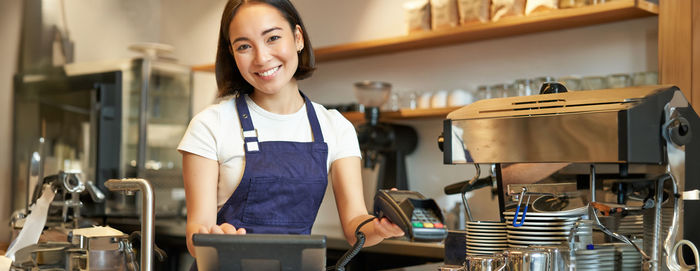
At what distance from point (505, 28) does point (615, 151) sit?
5.56ft

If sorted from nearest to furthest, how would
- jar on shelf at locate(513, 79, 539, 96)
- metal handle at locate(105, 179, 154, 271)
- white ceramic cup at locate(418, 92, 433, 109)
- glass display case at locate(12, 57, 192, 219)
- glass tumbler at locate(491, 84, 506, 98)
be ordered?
metal handle at locate(105, 179, 154, 271) < jar on shelf at locate(513, 79, 539, 96) < glass tumbler at locate(491, 84, 506, 98) < white ceramic cup at locate(418, 92, 433, 109) < glass display case at locate(12, 57, 192, 219)

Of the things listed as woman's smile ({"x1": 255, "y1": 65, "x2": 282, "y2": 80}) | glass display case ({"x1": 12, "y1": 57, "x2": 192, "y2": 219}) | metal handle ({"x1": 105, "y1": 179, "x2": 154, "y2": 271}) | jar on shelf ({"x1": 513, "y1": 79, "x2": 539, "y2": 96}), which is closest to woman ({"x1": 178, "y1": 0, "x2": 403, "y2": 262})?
woman's smile ({"x1": 255, "y1": 65, "x2": 282, "y2": 80})

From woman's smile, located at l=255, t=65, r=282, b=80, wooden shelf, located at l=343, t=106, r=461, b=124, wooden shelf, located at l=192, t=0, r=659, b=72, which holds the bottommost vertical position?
wooden shelf, located at l=343, t=106, r=461, b=124

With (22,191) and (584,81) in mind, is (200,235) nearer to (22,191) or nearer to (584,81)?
(584,81)

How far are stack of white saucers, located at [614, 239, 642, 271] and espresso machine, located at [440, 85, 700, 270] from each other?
0.09 ft

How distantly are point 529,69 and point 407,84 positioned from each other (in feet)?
2.23

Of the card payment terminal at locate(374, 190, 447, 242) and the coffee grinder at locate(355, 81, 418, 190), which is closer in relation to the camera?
the card payment terminal at locate(374, 190, 447, 242)

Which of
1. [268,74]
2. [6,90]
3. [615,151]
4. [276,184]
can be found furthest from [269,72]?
[6,90]

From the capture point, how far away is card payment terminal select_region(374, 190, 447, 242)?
1.18 m

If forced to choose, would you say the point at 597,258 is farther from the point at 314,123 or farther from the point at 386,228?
the point at 314,123

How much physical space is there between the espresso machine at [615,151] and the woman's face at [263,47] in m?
0.47

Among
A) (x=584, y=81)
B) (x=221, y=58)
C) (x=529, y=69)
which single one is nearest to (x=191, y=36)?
(x=529, y=69)

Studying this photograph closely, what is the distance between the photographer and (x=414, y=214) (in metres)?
1.20

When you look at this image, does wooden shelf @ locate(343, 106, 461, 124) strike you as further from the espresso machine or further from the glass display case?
the espresso machine
